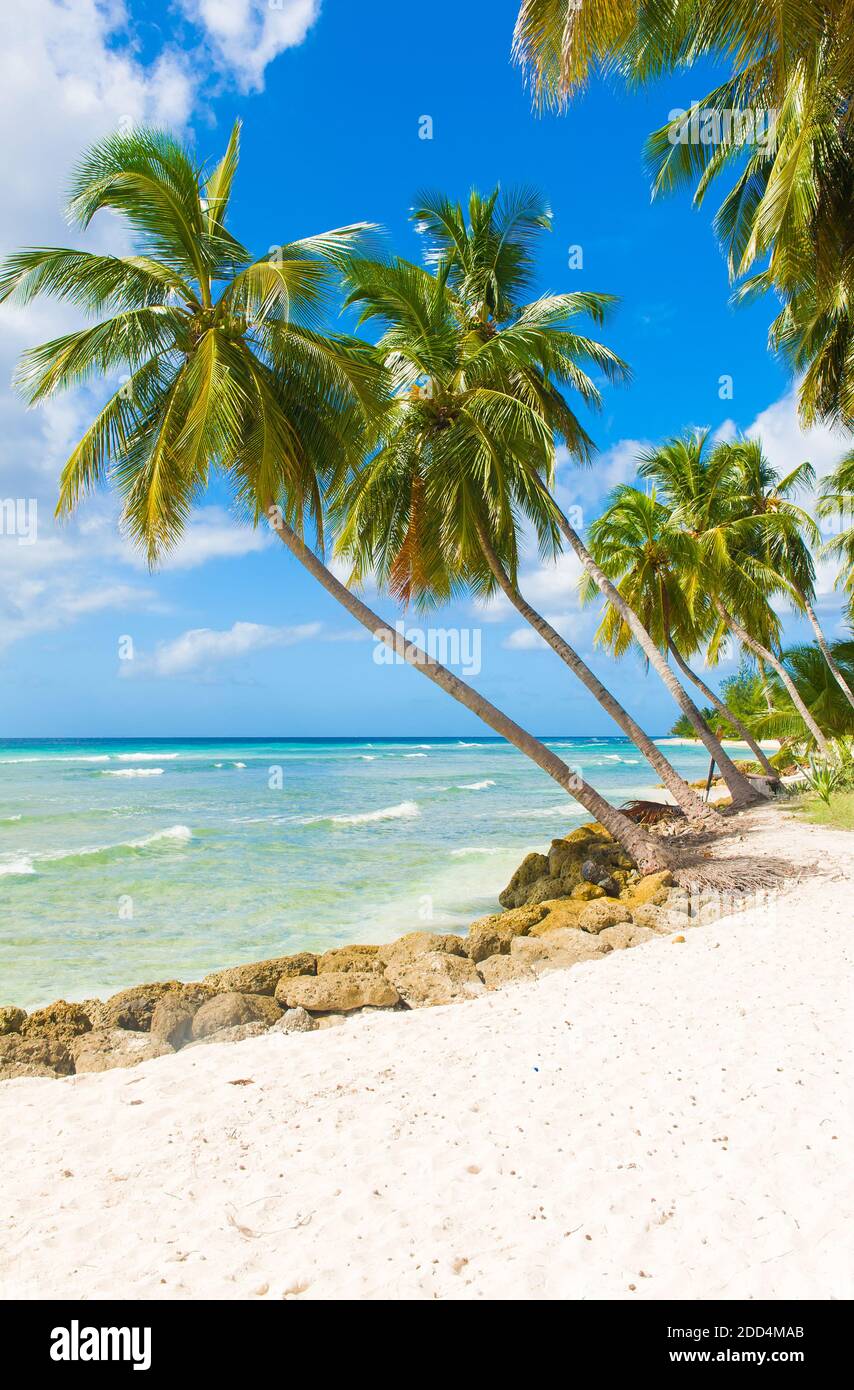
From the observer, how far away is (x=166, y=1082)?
15.4 feet

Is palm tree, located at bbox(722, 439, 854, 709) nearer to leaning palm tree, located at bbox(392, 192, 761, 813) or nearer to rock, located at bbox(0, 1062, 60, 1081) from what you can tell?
leaning palm tree, located at bbox(392, 192, 761, 813)

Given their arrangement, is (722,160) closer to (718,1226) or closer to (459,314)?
(459,314)

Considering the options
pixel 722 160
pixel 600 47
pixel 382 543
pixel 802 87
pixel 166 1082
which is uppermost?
pixel 722 160

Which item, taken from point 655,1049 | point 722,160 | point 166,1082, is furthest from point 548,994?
point 722,160

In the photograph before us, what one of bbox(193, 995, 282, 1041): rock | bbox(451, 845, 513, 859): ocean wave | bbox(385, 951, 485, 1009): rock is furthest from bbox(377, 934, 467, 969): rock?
bbox(451, 845, 513, 859): ocean wave

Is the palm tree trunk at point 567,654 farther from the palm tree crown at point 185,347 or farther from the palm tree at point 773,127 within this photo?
the palm tree at point 773,127

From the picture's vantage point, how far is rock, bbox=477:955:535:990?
6.57m

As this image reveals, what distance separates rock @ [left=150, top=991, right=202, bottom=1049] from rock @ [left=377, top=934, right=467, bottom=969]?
201cm

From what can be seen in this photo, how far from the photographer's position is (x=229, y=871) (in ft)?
44.6

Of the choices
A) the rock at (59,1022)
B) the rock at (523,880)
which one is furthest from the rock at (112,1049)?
the rock at (523,880)

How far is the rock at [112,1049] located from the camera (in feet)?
17.3

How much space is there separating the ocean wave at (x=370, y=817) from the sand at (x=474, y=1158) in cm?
1514

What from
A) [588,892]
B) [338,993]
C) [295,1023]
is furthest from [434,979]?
[588,892]

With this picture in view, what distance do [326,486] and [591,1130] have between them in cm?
926
